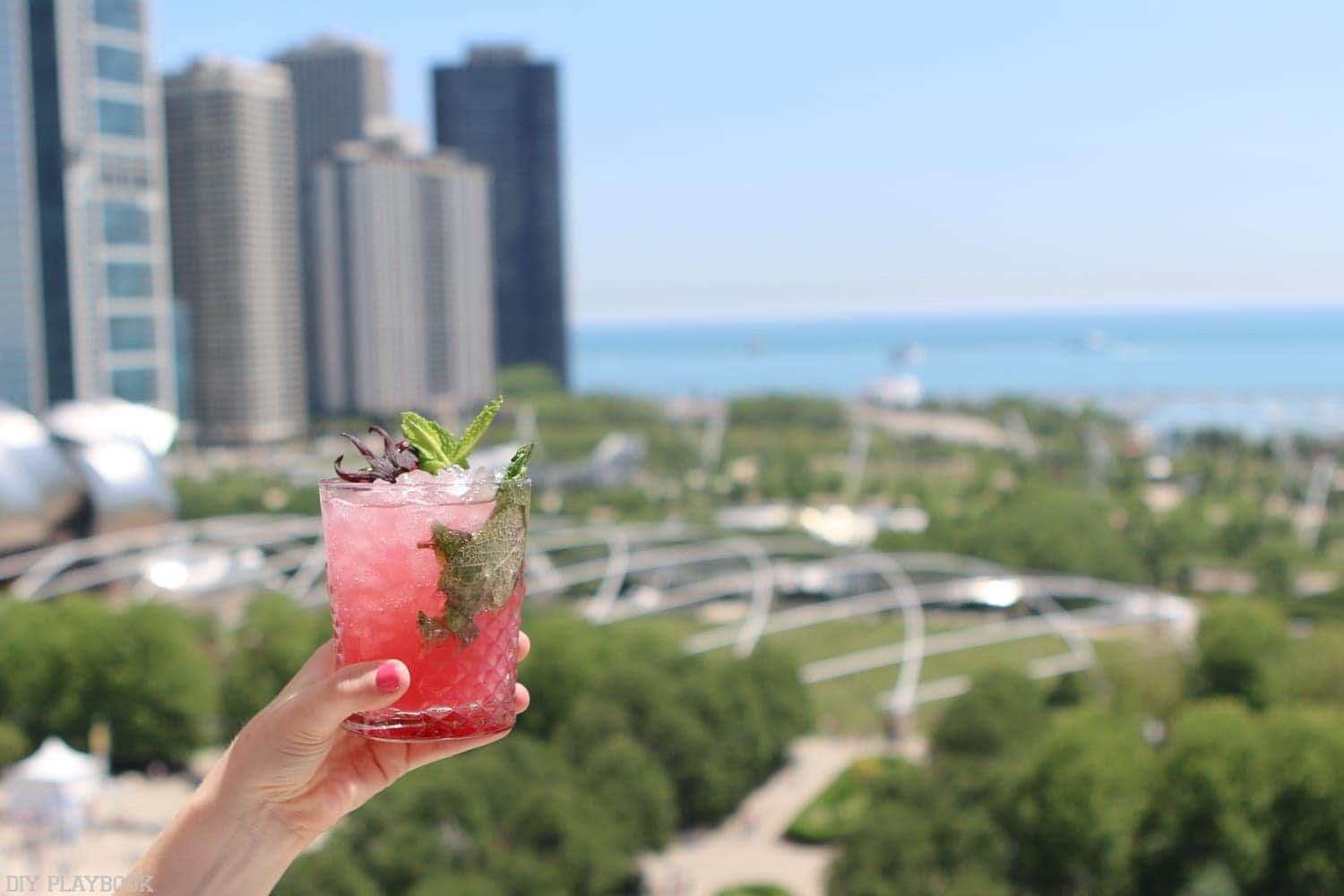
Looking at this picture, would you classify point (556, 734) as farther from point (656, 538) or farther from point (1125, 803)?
point (656, 538)

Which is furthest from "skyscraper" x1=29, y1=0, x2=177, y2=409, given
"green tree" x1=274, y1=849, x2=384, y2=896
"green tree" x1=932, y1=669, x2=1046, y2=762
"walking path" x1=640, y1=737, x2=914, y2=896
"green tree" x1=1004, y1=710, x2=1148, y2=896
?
"green tree" x1=1004, y1=710, x2=1148, y2=896

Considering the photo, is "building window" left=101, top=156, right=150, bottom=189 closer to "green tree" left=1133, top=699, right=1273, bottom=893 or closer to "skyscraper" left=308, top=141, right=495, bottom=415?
"skyscraper" left=308, top=141, right=495, bottom=415

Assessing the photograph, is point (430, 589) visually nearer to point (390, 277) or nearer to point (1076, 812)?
point (1076, 812)

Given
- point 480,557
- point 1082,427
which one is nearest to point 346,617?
point 480,557

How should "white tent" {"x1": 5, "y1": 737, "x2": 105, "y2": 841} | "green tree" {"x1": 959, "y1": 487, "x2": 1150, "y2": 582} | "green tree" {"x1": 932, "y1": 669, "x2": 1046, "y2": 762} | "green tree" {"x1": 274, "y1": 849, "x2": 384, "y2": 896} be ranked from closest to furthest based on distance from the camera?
"green tree" {"x1": 274, "y1": 849, "x2": 384, "y2": 896} < "white tent" {"x1": 5, "y1": 737, "x2": 105, "y2": 841} < "green tree" {"x1": 932, "y1": 669, "x2": 1046, "y2": 762} < "green tree" {"x1": 959, "y1": 487, "x2": 1150, "y2": 582}

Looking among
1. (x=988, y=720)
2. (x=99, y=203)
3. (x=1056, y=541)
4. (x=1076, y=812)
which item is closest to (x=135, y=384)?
(x=99, y=203)

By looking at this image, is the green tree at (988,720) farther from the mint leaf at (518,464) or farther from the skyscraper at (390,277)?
the skyscraper at (390,277)

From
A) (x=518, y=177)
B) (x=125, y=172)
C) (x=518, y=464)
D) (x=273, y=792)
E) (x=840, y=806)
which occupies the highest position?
(x=518, y=177)
